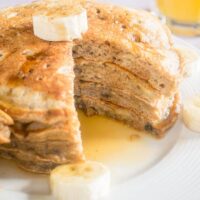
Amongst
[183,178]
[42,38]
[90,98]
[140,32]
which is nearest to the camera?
[183,178]

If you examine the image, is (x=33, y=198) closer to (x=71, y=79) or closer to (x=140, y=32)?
(x=71, y=79)

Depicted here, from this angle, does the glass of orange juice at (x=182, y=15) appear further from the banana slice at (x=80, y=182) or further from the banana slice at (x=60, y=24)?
the banana slice at (x=80, y=182)

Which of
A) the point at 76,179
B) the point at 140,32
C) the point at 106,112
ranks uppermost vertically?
the point at 140,32

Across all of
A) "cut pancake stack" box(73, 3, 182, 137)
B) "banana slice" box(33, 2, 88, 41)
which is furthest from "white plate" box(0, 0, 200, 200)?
"banana slice" box(33, 2, 88, 41)

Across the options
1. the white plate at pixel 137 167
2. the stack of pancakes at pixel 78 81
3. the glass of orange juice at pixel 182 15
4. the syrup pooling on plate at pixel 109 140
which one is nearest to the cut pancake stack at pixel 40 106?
the stack of pancakes at pixel 78 81

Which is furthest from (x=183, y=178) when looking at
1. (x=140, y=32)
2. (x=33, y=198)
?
(x=140, y=32)

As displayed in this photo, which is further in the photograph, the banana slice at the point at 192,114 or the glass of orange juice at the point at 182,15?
the glass of orange juice at the point at 182,15

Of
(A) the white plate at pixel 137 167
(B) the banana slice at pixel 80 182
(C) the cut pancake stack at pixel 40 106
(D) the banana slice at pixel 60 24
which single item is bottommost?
(A) the white plate at pixel 137 167
